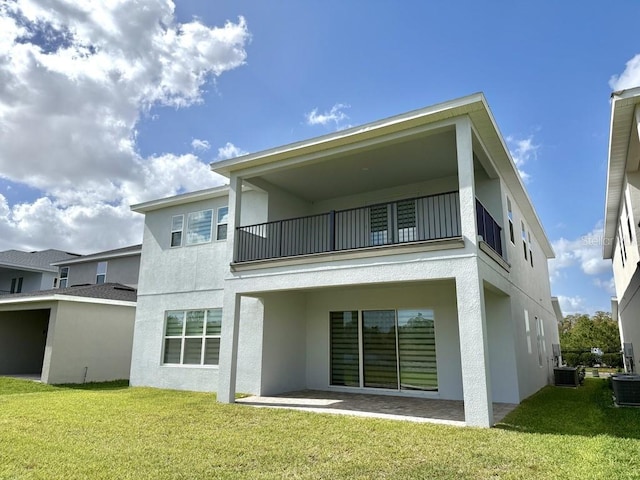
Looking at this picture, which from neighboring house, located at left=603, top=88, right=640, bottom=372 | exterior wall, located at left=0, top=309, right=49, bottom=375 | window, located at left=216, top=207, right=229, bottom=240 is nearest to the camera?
neighboring house, located at left=603, top=88, right=640, bottom=372

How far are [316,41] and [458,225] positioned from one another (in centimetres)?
688

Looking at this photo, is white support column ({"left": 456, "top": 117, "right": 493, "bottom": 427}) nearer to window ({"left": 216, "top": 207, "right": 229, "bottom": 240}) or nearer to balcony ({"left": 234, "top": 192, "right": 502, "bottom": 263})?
balcony ({"left": 234, "top": 192, "right": 502, "bottom": 263})

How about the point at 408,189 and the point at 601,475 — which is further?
the point at 408,189

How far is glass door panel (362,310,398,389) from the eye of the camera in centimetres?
1159

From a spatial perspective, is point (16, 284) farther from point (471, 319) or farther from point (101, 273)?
point (471, 319)

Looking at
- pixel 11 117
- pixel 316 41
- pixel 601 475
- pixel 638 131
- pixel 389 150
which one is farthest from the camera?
pixel 11 117

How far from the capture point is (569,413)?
9.06m

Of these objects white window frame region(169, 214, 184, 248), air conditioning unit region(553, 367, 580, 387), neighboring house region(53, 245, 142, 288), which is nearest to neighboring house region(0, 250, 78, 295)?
neighboring house region(53, 245, 142, 288)

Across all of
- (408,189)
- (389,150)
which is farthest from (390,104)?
(408,189)

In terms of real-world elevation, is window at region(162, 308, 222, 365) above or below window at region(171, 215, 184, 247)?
below

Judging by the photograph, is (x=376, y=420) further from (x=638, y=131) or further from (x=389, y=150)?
(x=638, y=131)

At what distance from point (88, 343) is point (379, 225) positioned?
1183cm

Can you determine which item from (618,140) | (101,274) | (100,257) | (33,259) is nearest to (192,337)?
(101,274)

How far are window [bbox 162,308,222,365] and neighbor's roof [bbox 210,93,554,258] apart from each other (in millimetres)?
4851
